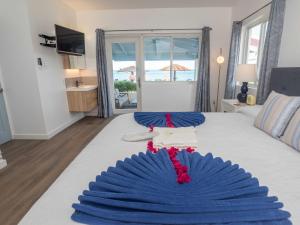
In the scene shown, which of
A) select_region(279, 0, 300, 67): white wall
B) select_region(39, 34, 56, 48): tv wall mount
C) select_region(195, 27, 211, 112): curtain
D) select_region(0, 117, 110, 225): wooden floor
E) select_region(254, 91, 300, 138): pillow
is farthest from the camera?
select_region(195, 27, 211, 112): curtain

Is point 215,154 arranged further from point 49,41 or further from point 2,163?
point 49,41

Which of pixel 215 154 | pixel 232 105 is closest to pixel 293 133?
pixel 215 154

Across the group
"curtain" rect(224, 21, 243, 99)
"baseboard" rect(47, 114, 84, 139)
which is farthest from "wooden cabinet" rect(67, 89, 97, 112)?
"curtain" rect(224, 21, 243, 99)

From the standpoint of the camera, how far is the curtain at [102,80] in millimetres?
4324

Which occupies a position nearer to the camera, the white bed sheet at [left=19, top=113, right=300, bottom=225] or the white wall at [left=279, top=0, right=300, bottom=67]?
the white bed sheet at [left=19, top=113, right=300, bottom=225]

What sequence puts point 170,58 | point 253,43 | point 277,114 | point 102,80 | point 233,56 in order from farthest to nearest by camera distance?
point 170,58 → point 102,80 → point 233,56 → point 253,43 → point 277,114

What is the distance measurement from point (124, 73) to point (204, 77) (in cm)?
202

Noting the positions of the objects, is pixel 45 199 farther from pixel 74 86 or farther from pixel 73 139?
pixel 74 86

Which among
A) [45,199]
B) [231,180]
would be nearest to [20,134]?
[45,199]

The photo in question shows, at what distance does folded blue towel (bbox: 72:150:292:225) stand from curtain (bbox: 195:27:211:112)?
143 inches

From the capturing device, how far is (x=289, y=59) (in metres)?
2.33

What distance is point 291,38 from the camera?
2.29 metres

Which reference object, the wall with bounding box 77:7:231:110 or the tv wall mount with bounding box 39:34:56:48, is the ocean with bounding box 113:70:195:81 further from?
the tv wall mount with bounding box 39:34:56:48

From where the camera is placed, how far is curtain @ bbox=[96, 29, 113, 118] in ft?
14.2
